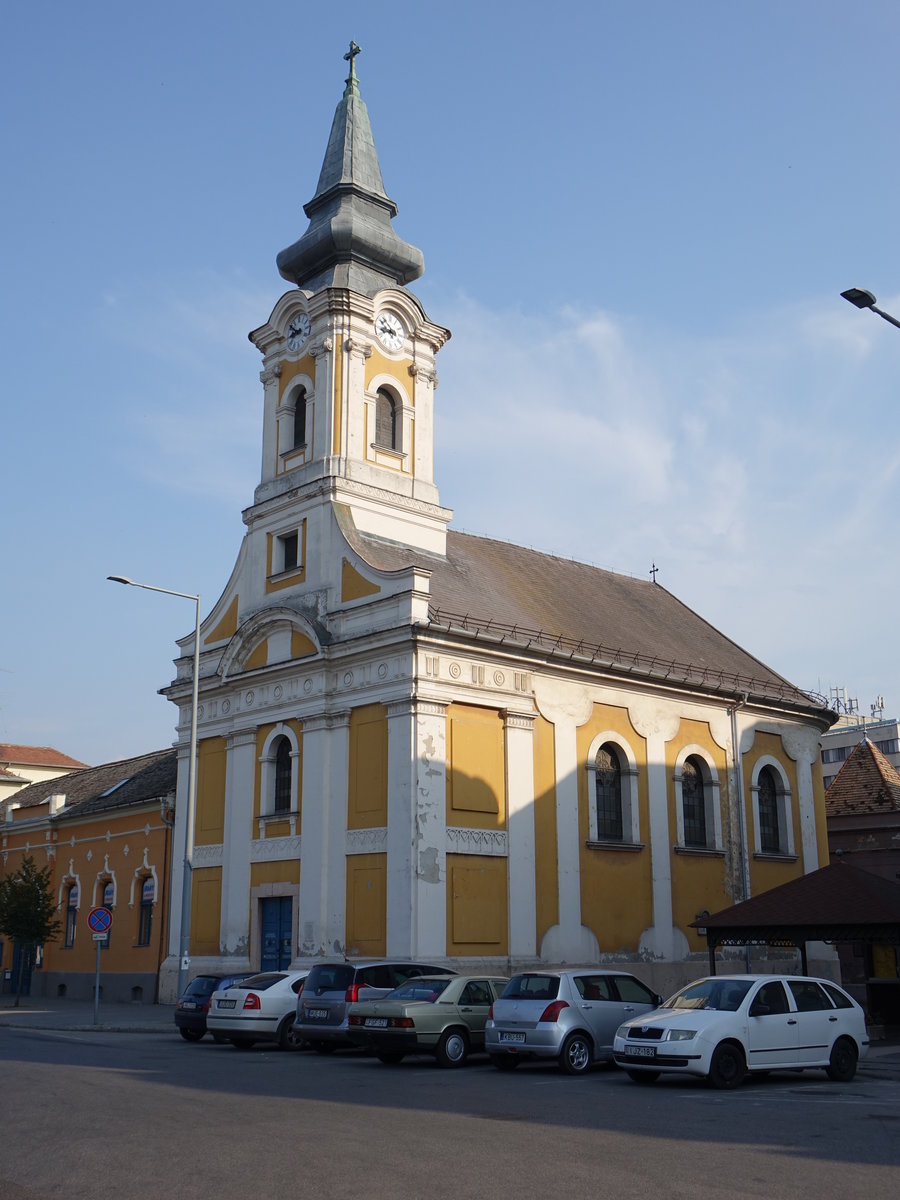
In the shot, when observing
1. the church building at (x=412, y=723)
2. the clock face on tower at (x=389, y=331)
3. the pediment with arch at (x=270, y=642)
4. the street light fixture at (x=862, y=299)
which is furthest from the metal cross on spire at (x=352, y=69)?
the street light fixture at (x=862, y=299)

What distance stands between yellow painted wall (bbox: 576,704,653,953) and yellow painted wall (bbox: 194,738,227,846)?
9.51 meters

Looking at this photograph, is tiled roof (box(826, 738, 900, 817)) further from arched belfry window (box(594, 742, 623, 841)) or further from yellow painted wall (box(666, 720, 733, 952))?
arched belfry window (box(594, 742, 623, 841))

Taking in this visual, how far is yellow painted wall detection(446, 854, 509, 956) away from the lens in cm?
2686

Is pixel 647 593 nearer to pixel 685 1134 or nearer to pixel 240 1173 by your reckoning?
pixel 685 1134

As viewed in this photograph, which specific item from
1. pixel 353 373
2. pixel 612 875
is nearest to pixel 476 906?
pixel 612 875

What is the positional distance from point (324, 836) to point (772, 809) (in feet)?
49.9

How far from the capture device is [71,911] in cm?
4194

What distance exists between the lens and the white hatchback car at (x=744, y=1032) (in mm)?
15023

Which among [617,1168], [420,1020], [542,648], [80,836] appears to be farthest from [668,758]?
[617,1168]

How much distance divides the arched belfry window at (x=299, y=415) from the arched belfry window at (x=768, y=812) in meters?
16.7

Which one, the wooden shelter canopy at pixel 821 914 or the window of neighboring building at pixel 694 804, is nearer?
the wooden shelter canopy at pixel 821 914

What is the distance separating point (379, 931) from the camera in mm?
26859

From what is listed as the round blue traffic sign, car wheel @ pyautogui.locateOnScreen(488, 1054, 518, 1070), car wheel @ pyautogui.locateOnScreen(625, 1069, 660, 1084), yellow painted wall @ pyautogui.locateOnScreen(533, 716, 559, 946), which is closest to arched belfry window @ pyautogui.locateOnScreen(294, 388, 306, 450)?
yellow painted wall @ pyautogui.locateOnScreen(533, 716, 559, 946)

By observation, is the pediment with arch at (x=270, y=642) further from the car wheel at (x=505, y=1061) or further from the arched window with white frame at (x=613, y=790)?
the car wheel at (x=505, y=1061)
